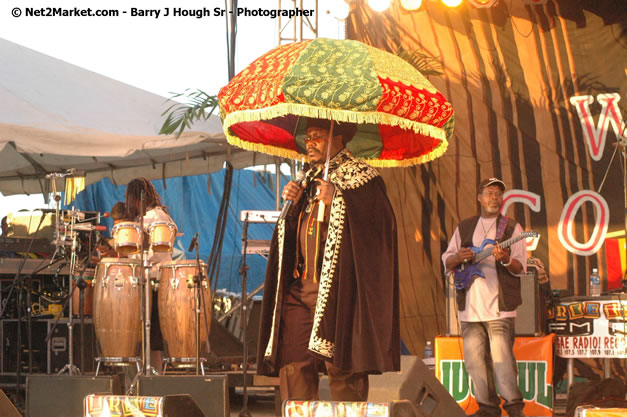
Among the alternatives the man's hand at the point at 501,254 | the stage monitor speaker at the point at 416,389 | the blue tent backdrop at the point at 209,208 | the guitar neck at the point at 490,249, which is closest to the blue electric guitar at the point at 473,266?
the guitar neck at the point at 490,249

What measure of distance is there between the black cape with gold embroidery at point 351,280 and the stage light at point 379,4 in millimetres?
5263

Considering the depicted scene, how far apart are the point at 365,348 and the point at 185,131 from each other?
6462 mm

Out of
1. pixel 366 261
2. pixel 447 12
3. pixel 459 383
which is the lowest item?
pixel 459 383

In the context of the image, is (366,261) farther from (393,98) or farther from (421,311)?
(421,311)

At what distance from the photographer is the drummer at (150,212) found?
916 cm

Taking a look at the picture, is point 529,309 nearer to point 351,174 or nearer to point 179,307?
point 179,307

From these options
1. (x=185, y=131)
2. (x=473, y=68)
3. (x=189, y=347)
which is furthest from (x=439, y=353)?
(x=185, y=131)

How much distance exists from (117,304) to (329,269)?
4.77m

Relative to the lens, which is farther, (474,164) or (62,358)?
(474,164)

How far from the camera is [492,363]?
301 inches

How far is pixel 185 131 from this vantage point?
1085cm

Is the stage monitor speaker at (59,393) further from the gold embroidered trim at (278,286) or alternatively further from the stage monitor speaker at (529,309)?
the stage monitor speaker at (529,309)

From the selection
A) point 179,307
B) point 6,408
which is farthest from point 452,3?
point 6,408

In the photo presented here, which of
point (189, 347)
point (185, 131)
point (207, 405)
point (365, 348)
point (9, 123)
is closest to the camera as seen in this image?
point (365, 348)
